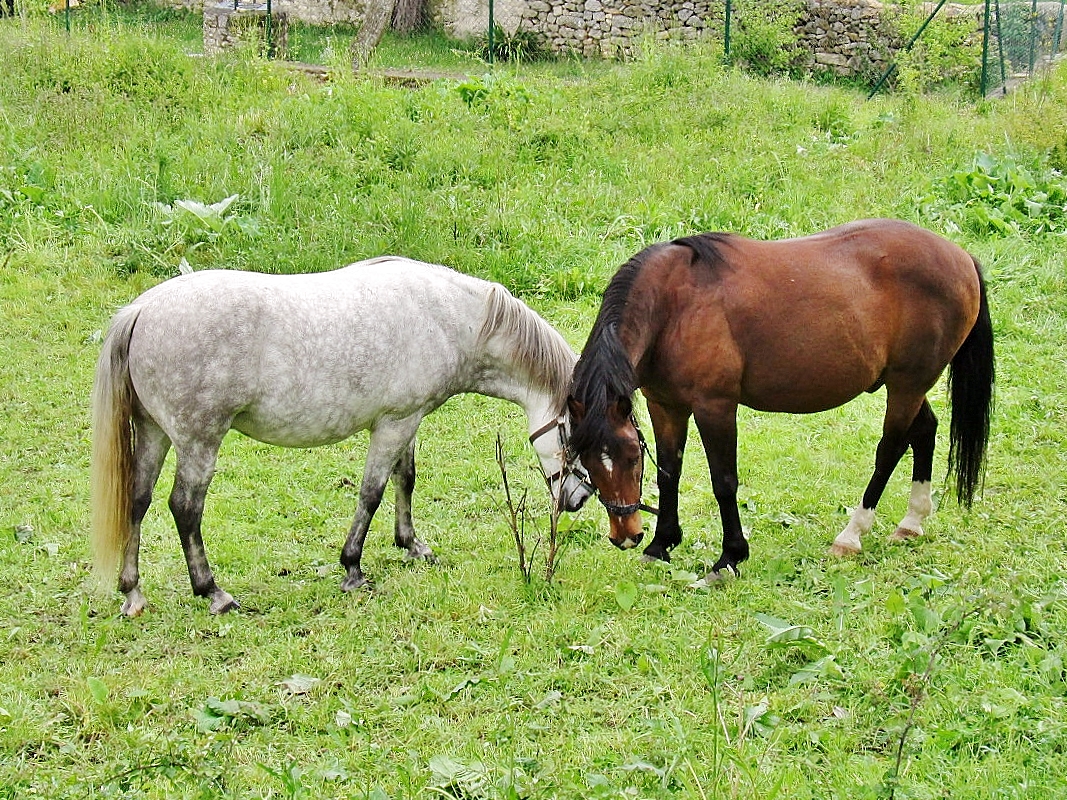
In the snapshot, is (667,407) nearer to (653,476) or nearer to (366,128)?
(653,476)

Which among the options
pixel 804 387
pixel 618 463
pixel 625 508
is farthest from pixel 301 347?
pixel 804 387

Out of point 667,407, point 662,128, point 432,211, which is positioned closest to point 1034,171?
point 662,128

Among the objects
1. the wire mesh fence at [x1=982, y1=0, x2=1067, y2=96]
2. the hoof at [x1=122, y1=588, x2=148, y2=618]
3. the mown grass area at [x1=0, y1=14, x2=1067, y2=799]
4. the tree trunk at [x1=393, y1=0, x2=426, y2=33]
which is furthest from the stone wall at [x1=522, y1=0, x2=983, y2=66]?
the hoof at [x1=122, y1=588, x2=148, y2=618]

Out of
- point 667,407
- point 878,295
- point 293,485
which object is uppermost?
point 878,295

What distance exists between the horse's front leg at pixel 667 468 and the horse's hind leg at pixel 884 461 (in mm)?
793

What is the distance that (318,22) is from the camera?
1775 centimetres

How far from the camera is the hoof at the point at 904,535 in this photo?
17.6ft

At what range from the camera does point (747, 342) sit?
16.0 feet

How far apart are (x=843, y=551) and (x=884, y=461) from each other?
1.63ft

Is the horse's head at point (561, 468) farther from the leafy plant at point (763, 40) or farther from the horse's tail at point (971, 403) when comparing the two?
the leafy plant at point (763, 40)

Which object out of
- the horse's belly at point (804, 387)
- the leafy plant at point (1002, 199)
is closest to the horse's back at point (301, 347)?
the horse's belly at point (804, 387)

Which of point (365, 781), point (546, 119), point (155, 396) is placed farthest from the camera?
point (546, 119)

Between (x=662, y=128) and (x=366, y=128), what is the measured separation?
321 cm

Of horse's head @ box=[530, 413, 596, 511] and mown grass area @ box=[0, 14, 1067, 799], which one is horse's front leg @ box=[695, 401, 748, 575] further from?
horse's head @ box=[530, 413, 596, 511]
